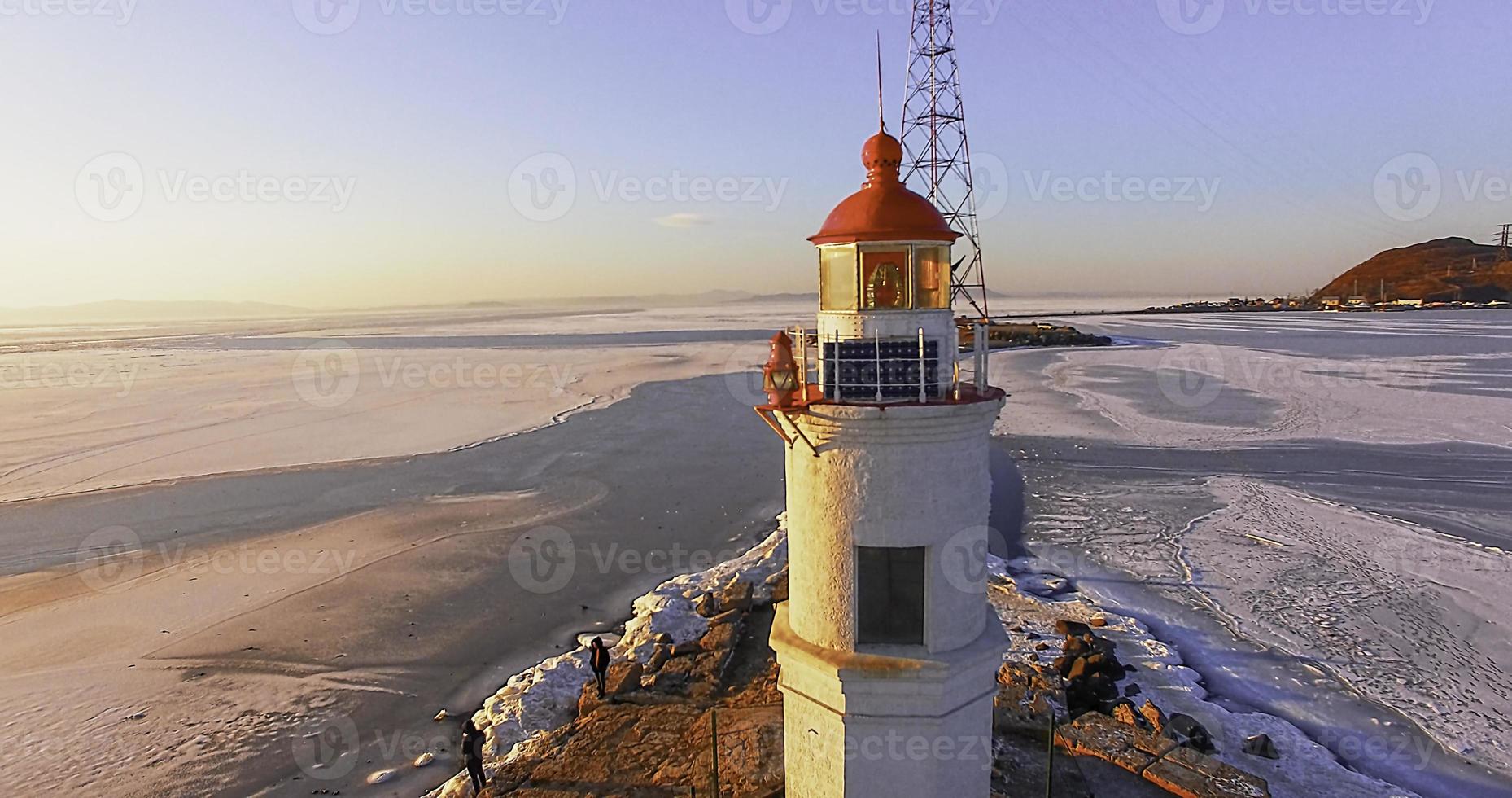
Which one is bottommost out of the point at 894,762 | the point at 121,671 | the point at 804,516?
the point at 121,671

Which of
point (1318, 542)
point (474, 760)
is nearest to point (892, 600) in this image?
point (474, 760)

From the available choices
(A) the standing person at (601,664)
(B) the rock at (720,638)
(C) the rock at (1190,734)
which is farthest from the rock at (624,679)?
(C) the rock at (1190,734)

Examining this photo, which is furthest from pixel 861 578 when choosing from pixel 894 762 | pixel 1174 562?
pixel 1174 562

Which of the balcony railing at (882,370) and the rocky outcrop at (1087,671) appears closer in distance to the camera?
the balcony railing at (882,370)

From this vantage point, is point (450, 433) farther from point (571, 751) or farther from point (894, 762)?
point (894, 762)

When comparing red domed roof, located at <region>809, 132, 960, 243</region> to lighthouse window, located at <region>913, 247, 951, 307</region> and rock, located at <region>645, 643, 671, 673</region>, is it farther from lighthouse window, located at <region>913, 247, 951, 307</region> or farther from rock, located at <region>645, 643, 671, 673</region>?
rock, located at <region>645, 643, 671, 673</region>

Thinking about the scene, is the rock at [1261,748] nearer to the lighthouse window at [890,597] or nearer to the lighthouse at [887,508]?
the lighthouse at [887,508]

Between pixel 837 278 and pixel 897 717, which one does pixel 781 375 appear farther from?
pixel 897 717
